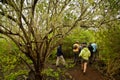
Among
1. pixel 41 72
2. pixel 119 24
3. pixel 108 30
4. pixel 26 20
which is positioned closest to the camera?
pixel 26 20

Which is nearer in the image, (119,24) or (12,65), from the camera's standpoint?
(12,65)

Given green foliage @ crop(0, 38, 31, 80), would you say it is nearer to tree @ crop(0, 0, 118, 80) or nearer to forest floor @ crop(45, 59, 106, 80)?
tree @ crop(0, 0, 118, 80)

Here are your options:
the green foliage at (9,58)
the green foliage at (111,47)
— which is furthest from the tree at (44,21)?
the green foliage at (111,47)

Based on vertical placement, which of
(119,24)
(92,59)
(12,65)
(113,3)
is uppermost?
(113,3)

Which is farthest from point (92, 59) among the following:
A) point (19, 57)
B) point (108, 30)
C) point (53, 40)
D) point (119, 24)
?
point (19, 57)

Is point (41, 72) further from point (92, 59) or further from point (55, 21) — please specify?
point (92, 59)

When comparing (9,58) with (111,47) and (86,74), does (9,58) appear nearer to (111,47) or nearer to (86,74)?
(86,74)

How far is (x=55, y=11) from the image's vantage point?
13.7 meters

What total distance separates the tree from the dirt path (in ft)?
13.5

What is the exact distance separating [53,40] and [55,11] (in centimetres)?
162

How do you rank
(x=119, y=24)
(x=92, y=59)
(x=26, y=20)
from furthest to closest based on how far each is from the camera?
1. (x=92, y=59)
2. (x=119, y=24)
3. (x=26, y=20)

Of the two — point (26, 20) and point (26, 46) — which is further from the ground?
point (26, 20)

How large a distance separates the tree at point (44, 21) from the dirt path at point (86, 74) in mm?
4106

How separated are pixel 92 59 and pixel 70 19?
300 inches
